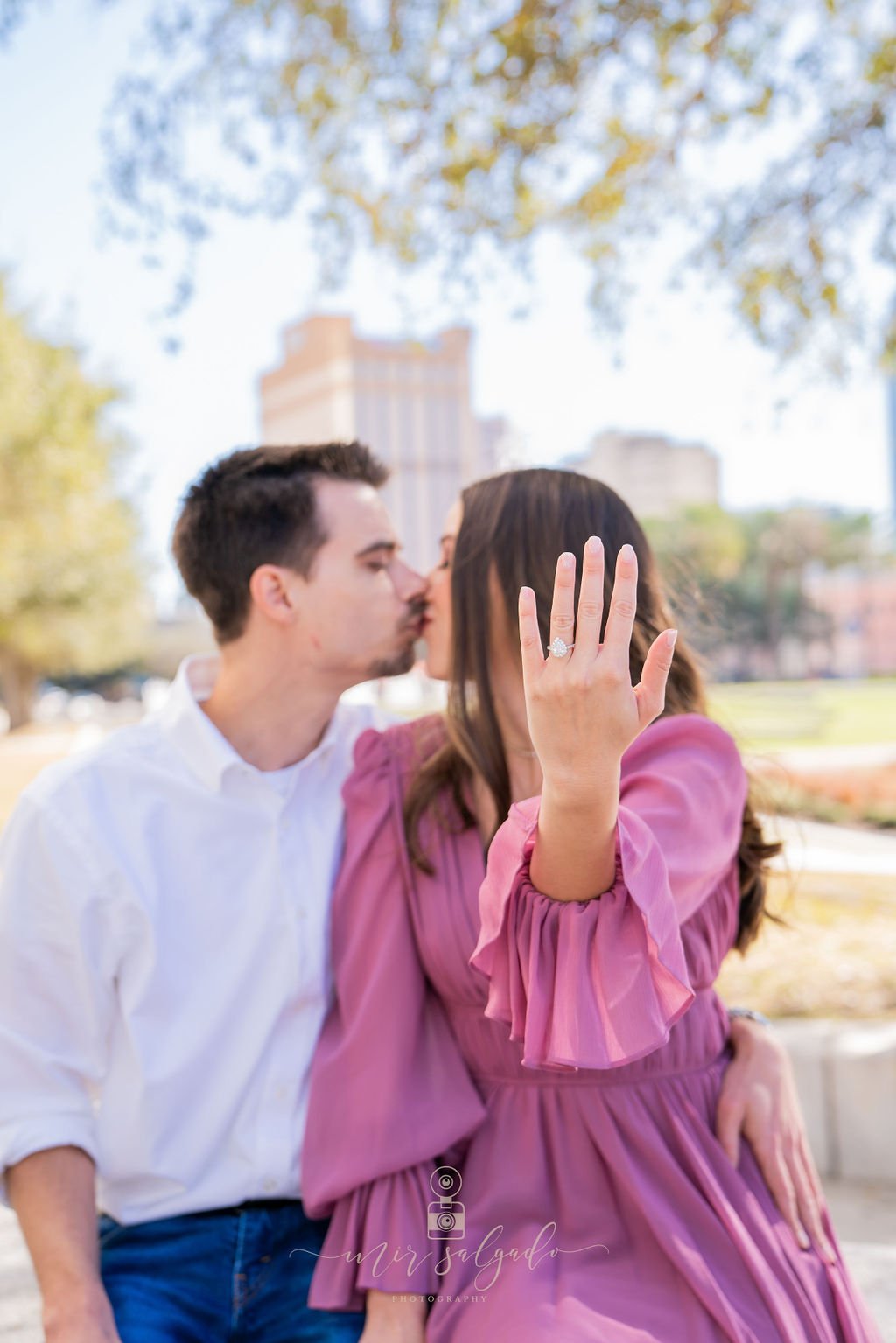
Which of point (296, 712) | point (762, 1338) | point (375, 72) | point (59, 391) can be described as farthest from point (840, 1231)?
point (59, 391)

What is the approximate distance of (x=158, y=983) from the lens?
2.14 meters

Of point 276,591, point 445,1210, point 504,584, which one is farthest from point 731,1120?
point 276,591

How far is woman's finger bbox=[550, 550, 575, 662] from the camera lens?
1354 mm

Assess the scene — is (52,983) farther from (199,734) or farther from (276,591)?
(276,591)

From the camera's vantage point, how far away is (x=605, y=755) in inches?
54.4

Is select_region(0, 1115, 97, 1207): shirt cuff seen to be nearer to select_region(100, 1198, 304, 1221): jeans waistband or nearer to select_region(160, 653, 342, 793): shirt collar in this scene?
select_region(100, 1198, 304, 1221): jeans waistband

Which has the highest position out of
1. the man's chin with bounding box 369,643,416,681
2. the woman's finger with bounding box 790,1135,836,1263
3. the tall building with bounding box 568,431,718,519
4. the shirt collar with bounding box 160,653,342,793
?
the tall building with bounding box 568,431,718,519

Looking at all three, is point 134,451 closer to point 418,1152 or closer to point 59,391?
point 59,391

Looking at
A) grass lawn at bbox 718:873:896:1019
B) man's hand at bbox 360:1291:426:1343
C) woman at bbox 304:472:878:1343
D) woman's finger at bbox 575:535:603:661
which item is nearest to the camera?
woman's finger at bbox 575:535:603:661

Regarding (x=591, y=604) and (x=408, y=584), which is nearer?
(x=591, y=604)

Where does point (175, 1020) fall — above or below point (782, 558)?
below

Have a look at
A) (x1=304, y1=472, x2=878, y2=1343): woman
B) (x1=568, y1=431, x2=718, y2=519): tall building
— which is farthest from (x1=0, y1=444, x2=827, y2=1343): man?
(x1=568, y1=431, x2=718, y2=519): tall building

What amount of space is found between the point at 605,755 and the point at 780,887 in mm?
5633

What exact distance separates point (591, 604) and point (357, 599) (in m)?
1.21
